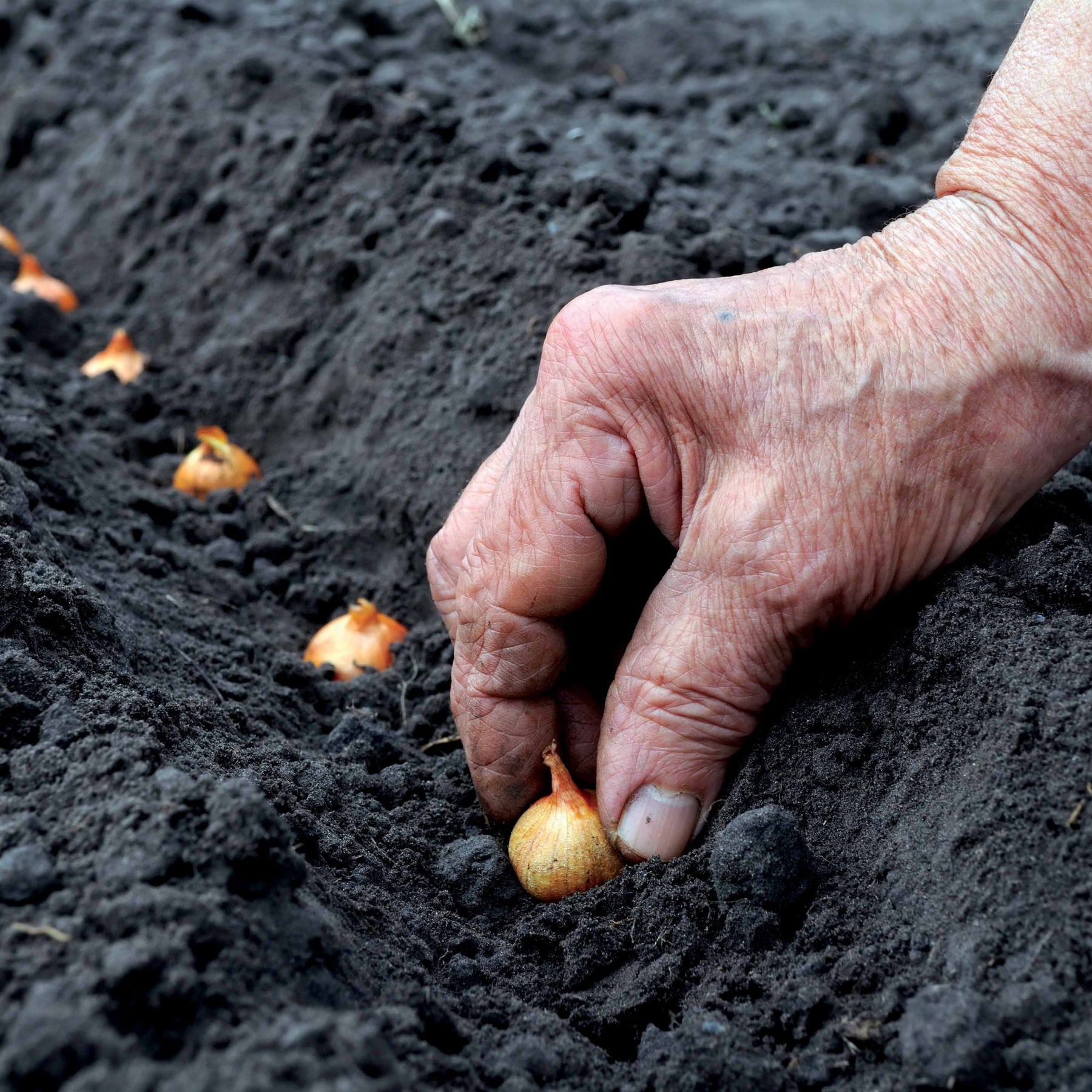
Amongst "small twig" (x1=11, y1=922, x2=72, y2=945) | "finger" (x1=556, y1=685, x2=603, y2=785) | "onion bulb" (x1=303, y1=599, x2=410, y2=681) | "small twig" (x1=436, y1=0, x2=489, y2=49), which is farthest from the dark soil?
"small twig" (x1=436, y1=0, x2=489, y2=49)

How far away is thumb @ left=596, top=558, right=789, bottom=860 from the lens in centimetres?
223

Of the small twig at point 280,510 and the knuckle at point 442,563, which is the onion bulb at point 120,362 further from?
the knuckle at point 442,563

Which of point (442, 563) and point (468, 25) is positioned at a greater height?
point (468, 25)

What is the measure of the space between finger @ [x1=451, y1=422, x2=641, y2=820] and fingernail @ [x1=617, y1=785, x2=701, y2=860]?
0.27m

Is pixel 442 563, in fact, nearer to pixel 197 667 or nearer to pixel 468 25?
pixel 197 667

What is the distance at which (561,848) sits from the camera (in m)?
2.32

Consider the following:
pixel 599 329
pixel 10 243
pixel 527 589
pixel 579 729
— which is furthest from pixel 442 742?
pixel 10 243

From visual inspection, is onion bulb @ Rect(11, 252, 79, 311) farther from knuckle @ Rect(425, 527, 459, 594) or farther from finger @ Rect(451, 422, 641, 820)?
finger @ Rect(451, 422, 641, 820)

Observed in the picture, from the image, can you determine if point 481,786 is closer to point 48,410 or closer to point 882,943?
point 882,943

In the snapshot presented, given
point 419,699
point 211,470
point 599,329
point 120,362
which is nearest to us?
point 599,329

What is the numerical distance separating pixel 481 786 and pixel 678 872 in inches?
21.0

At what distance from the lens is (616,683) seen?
2.37 m

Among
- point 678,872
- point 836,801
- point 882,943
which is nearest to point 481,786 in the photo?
point 678,872

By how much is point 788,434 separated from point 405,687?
1213 mm
